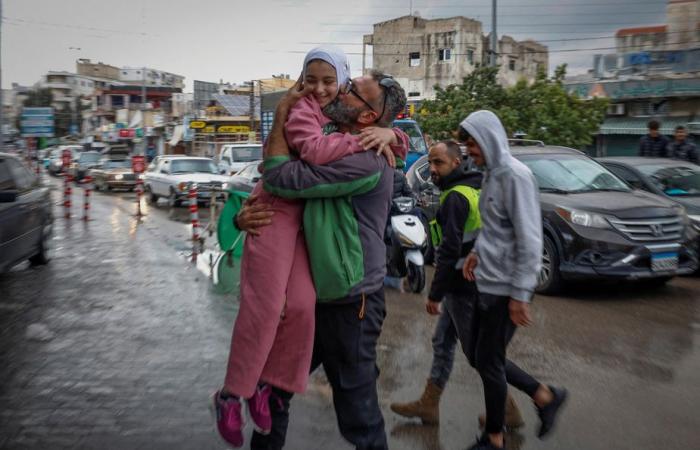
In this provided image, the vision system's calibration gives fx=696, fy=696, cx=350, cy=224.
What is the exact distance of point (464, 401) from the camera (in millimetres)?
4621

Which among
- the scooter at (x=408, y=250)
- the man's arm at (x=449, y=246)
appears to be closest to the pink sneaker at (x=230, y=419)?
the man's arm at (x=449, y=246)

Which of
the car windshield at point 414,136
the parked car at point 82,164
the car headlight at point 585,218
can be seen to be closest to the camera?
the car headlight at point 585,218

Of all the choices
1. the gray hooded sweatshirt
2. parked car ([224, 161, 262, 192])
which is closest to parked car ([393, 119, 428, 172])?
parked car ([224, 161, 262, 192])

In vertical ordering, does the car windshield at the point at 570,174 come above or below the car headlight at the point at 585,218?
above

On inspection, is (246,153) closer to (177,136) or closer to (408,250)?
(408,250)

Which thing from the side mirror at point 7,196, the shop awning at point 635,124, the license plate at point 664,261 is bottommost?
the license plate at point 664,261

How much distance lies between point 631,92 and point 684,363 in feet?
76.6

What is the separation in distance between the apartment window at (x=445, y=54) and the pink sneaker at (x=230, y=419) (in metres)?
46.1

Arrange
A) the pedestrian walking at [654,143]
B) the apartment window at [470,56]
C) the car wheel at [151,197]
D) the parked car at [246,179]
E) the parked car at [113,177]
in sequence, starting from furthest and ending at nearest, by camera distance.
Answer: the apartment window at [470,56]
the parked car at [113,177]
the car wheel at [151,197]
the parked car at [246,179]
the pedestrian walking at [654,143]

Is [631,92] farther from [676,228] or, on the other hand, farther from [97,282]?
[97,282]

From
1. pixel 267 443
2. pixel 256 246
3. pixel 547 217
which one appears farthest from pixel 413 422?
pixel 547 217

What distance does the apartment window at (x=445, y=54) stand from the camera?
46.7 meters

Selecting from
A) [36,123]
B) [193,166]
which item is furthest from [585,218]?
[36,123]

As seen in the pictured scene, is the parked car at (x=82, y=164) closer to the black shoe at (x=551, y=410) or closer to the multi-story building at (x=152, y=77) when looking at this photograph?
the black shoe at (x=551, y=410)
